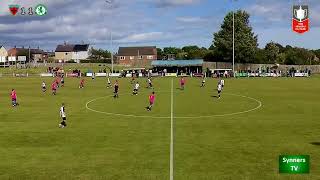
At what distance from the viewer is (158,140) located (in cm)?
2895

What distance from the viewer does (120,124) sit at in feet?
119

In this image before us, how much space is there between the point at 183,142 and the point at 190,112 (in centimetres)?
1500

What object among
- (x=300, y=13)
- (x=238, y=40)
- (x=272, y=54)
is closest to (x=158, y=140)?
(x=300, y=13)

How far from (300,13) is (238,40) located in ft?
374

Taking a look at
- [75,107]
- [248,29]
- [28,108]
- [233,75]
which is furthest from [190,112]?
[248,29]

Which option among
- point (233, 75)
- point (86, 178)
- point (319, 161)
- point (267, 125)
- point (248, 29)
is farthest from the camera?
point (248, 29)

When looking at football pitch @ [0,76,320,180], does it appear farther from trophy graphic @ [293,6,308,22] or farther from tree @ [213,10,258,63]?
tree @ [213,10,258,63]

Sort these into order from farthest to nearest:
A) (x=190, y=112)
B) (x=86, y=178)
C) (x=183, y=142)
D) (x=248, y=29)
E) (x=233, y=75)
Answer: (x=248, y=29), (x=233, y=75), (x=190, y=112), (x=183, y=142), (x=86, y=178)

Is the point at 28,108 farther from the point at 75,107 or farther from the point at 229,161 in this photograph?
the point at 229,161

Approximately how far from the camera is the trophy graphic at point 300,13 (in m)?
30.0

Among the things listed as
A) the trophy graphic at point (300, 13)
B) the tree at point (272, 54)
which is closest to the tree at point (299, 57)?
the tree at point (272, 54)

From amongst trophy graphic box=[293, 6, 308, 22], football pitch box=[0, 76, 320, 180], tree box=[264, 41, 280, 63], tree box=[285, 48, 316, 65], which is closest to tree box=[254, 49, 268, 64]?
tree box=[264, 41, 280, 63]

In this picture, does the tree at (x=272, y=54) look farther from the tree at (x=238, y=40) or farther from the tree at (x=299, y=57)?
the tree at (x=238, y=40)

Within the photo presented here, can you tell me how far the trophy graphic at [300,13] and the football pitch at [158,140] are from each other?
334 inches
